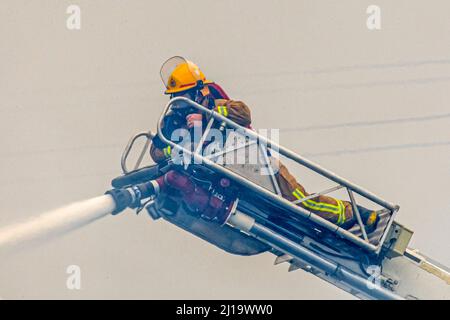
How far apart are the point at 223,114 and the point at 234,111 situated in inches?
4.7

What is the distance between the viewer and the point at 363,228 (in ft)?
33.6

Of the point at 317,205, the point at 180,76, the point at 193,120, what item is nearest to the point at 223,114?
the point at 193,120

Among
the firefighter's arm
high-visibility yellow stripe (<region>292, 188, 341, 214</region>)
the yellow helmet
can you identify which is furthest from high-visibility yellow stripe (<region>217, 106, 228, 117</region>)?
high-visibility yellow stripe (<region>292, 188, 341, 214</region>)

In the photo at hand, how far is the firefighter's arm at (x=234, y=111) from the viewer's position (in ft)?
32.9

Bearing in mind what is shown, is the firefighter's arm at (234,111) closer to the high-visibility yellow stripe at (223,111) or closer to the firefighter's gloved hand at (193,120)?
the high-visibility yellow stripe at (223,111)

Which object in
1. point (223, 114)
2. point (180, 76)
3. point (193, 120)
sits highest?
point (180, 76)

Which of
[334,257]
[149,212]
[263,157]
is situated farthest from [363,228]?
[149,212]

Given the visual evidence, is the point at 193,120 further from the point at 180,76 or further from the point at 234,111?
the point at 180,76

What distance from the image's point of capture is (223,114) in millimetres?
10016

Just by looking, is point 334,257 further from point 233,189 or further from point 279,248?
point 233,189

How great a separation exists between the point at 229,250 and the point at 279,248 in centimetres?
55

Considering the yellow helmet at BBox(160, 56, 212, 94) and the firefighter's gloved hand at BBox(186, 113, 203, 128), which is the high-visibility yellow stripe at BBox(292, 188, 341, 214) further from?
the yellow helmet at BBox(160, 56, 212, 94)

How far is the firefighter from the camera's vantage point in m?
10.1

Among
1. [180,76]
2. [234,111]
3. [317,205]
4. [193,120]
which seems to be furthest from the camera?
[180,76]
